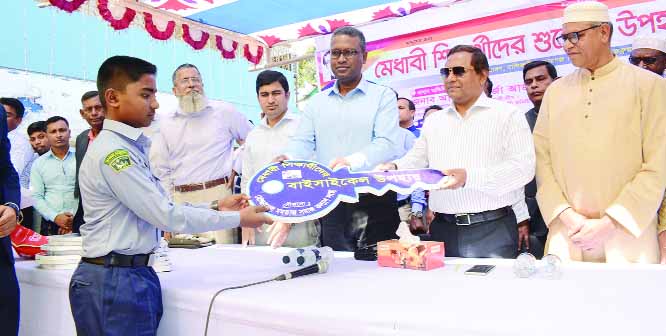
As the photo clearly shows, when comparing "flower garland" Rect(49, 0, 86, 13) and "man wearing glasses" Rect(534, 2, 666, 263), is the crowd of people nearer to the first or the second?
"man wearing glasses" Rect(534, 2, 666, 263)

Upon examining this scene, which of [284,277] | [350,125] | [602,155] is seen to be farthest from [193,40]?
[602,155]

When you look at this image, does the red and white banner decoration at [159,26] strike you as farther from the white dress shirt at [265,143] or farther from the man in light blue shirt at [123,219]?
the man in light blue shirt at [123,219]

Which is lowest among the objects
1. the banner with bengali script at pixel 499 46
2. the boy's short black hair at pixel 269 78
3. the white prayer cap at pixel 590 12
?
the white prayer cap at pixel 590 12

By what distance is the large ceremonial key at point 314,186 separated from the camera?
182 cm

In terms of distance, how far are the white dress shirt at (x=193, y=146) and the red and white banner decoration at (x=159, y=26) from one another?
135 centimetres

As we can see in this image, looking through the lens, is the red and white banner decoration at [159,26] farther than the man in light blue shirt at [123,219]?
Yes

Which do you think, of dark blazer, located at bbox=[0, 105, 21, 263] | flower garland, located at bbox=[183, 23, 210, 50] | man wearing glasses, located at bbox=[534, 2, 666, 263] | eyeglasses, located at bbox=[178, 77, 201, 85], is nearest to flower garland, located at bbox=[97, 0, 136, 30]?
flower garland, located at bbox=[183, 23, 210, 50]

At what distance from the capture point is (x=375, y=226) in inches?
96.5

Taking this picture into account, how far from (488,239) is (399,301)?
1027 millimetres

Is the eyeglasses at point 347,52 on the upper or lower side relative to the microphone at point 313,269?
upper

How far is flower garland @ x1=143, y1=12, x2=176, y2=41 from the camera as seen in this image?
4.72 m

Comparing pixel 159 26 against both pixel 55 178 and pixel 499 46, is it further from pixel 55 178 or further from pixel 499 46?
pixel 499 46

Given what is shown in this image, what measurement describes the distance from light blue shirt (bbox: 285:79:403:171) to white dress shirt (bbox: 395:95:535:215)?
0.65 ft

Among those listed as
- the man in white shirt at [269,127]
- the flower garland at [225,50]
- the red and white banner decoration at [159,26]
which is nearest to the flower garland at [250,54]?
the red and white banner decoration at [159,26]
